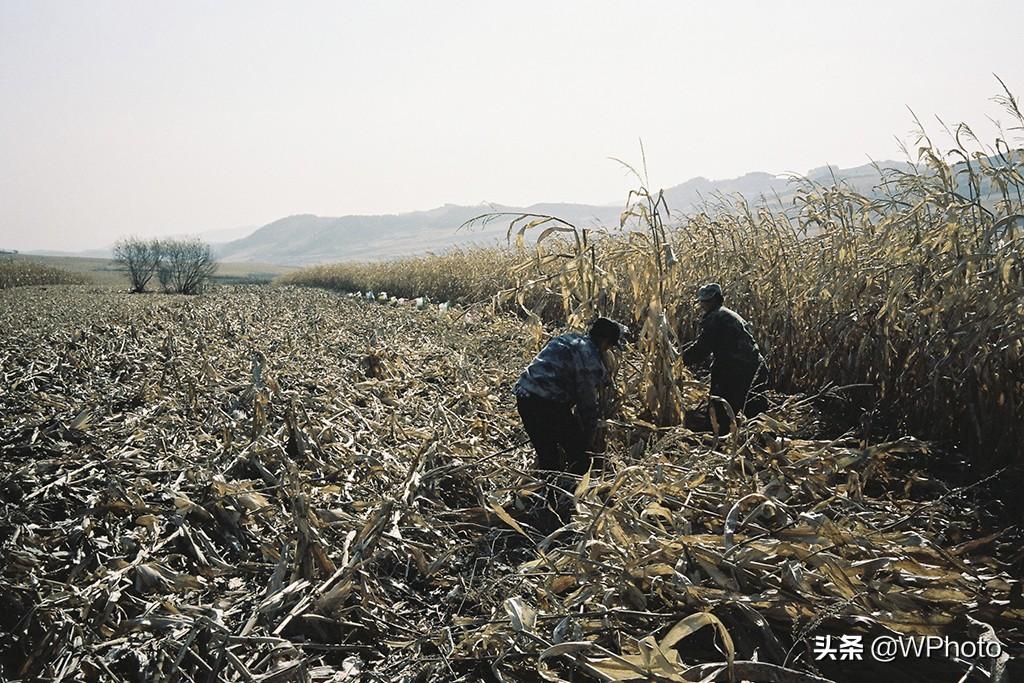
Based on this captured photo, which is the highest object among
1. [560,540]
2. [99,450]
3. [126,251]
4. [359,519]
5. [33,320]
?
[126,251]

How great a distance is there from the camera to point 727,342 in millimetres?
4078

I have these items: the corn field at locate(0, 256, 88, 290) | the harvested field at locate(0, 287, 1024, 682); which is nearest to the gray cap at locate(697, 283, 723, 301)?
the harvested field at locate(0, 287, 1024, 682)

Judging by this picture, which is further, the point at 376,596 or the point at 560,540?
the point at 560,540

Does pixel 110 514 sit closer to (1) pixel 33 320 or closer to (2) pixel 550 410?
(2) pixel 550 410

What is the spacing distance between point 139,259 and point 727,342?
3532 centimetres

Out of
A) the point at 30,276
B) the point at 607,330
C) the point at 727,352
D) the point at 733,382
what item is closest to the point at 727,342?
the point at 727,352

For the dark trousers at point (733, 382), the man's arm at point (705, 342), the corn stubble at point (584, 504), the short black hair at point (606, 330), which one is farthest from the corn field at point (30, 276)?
the dark trousers at point (733, 382)

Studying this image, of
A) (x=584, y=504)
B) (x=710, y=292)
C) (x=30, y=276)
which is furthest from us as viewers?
(x=30, y=276)

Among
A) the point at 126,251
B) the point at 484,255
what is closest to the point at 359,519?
the point at 484,255

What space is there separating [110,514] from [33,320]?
10.7 m

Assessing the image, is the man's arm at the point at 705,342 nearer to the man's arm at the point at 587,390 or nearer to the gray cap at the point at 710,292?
the gray cap at the point at 710,292

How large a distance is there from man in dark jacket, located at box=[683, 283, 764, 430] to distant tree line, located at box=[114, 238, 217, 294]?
3071 centimetres

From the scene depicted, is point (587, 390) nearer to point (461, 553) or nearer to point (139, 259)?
point (461, 553)

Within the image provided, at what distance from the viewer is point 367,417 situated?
15.0 ft
